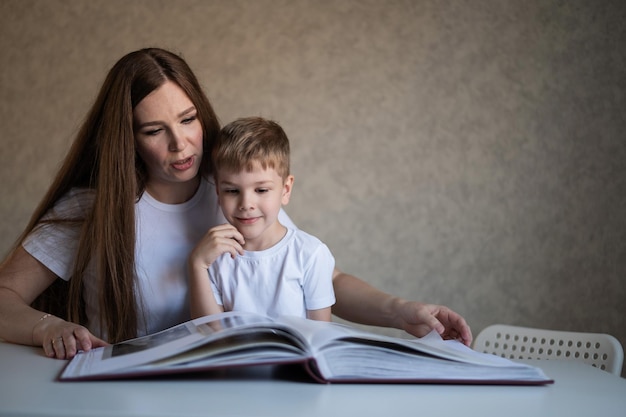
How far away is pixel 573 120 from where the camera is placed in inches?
143

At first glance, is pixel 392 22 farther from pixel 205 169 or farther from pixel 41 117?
pixel 205 169

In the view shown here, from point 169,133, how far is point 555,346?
1053mm

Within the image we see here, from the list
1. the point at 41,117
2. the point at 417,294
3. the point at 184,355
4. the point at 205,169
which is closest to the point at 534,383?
the point at 184,355

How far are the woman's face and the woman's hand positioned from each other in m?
0.46

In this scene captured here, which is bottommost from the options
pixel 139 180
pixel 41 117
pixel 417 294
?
pixel 417 294

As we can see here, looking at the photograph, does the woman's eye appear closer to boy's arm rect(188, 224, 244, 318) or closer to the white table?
boy's arm rect(188, 224, 244, 318)

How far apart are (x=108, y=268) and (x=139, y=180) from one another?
26cm

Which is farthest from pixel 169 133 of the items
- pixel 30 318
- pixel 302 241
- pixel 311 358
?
pixel 311 358

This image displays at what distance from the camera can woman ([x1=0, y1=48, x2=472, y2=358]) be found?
1.42 m

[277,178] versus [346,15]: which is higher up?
[346,15]

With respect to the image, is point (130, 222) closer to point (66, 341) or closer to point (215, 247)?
point (215, 247)

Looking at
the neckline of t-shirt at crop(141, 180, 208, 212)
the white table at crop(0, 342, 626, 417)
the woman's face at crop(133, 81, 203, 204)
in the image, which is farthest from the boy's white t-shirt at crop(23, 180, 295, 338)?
the white table at crop(0, 342, 626, 417)

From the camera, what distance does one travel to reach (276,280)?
149cm

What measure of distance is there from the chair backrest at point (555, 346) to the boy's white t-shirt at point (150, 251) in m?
0.75
